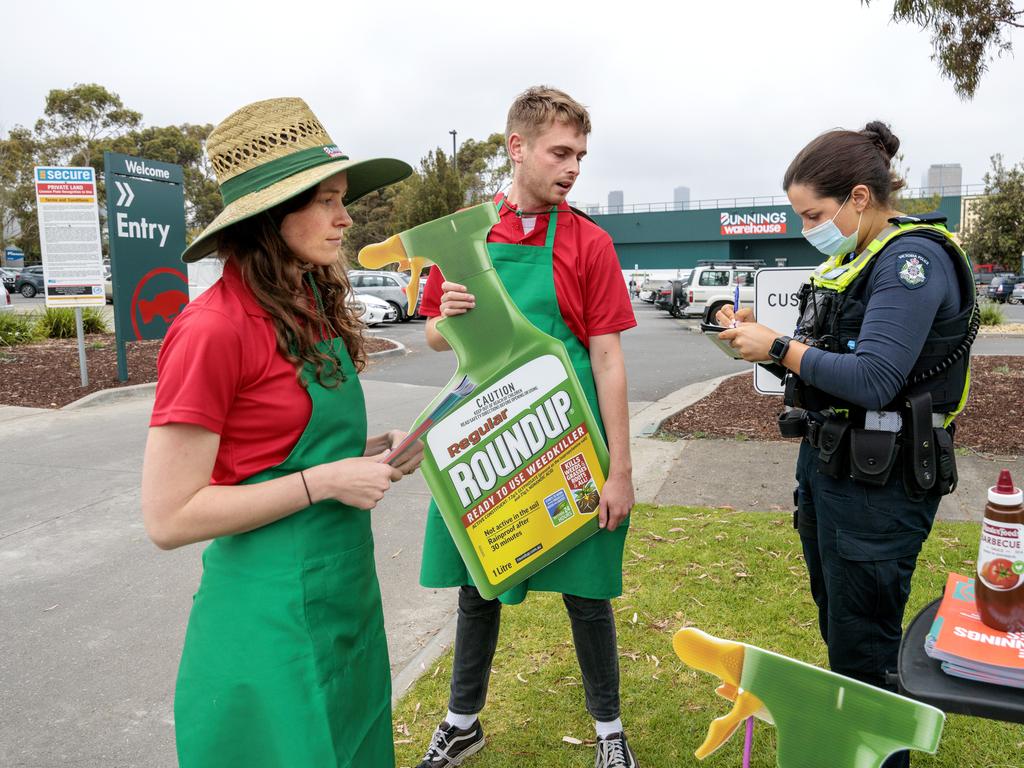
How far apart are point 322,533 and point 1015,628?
1.40 m

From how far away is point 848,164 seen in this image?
2.20m

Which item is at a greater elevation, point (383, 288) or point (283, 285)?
point (283, 285)

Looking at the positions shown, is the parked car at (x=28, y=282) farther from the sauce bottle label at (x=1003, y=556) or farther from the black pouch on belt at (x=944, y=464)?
the sauce bottle label at (x=1003, y=556)

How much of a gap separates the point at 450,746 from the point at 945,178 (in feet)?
206

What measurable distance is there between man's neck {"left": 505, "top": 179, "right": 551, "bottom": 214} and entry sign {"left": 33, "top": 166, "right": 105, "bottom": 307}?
969cm

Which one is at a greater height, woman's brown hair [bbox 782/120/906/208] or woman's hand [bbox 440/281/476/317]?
woman's brown hair [bbox 782/120/906/208]

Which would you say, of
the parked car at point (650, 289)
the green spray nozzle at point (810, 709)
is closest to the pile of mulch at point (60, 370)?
the green spray nozzle at point (810, 709)

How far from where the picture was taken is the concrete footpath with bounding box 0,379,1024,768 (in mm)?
3059

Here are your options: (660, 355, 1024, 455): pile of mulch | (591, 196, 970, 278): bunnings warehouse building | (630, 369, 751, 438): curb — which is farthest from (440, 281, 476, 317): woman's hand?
(591, 196, 970, 278): bunnings warehouse building

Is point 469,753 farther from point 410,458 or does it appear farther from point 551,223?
point 551,223

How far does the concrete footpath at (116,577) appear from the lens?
306 cm

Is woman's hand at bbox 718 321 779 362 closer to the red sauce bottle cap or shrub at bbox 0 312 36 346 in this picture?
the red sauce bottle cap

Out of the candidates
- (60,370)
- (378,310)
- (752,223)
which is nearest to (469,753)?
(60,370)

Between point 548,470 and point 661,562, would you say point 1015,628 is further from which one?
point 661,562
